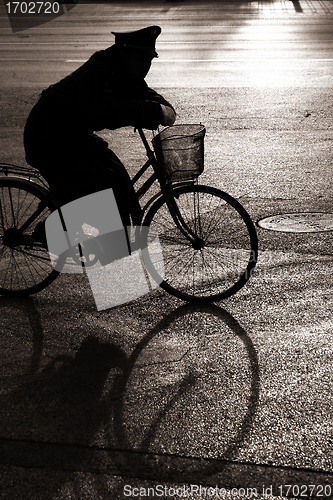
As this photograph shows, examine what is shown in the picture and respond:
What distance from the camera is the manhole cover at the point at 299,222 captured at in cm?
555

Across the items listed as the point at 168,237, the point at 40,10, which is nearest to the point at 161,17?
the point at 40,10

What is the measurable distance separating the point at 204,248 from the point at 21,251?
149cm

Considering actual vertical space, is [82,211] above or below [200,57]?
above

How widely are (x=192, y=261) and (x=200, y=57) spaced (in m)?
10.1

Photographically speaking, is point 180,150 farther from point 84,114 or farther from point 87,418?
point 87,418

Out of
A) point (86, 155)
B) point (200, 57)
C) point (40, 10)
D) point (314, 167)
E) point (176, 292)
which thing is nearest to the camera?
point (86, 155)

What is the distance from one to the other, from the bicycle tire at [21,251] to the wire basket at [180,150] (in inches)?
40.7

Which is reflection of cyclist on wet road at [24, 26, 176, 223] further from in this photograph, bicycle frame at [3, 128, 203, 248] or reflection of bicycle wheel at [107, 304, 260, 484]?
reflection of bicycle wheel at [107, 304, 260, 484]

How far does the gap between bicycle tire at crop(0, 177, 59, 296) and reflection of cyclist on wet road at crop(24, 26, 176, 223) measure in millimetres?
244

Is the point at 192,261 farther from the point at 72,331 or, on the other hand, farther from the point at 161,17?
the point at 161,17

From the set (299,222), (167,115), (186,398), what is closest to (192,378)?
(186,398)

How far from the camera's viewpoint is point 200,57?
1357 cm

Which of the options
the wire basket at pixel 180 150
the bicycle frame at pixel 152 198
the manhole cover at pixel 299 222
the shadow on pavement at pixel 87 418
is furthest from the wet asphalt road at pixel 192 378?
the wire basket at pixel 180 150

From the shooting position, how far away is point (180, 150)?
3.71 metres
